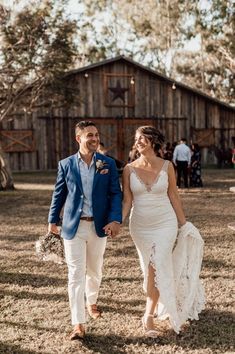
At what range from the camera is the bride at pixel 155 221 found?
4875 millimetres

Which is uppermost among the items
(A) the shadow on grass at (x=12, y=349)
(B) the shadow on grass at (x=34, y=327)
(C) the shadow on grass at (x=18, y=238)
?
(C) the shadow on grass at (x=18, y=238)

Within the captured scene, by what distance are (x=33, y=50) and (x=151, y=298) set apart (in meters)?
15.6

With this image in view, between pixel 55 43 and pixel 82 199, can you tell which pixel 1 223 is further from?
pixel 55 43

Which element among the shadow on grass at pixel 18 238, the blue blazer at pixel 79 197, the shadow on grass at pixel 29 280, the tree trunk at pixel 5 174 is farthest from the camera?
the tree trunk at pixel 5 174

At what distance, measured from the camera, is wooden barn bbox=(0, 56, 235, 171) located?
27.9m

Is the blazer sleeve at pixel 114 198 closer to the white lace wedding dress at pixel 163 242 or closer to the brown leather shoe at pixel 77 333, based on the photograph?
the white lace wedding dress at pixel 163 242

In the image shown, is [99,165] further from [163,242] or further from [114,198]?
[163,242]

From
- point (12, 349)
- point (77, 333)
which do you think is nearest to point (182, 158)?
point (77, 333)

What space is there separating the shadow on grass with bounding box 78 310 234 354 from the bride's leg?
0.16 metres

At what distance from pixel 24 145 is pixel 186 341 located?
944 inches

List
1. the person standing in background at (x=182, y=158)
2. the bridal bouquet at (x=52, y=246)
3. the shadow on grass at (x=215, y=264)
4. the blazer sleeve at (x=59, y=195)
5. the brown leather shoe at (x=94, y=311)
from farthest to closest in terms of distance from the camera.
A: 1. the person standing in background at (x=182, y=158)
2. the shadow on grass at (x=215, y=264)
3. the brown leather shoe at (x=94, y=311)
4. the bridal bouquet at (x=52, y=246)
5. the blazer sleeve at (x=59, y=195)

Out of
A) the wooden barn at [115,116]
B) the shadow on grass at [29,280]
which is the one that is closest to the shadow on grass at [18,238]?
the shadow on grass at [29,280]

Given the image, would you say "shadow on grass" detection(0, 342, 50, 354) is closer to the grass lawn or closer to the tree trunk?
the grass lawn

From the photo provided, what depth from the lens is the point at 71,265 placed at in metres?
4.83
